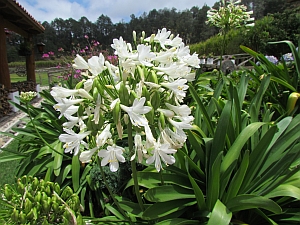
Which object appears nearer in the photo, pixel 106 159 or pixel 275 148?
pixel 106 159

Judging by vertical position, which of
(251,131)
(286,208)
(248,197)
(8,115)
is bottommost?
(8,115)

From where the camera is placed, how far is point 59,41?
53.5 m

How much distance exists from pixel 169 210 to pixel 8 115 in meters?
8.31

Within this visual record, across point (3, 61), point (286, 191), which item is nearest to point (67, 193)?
point (286, 191)

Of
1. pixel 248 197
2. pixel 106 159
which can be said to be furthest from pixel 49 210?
pixel 248 197

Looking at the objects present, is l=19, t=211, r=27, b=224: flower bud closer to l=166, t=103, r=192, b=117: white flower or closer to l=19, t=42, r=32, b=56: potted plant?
l=166, t=103, r=192, b=117: white flower

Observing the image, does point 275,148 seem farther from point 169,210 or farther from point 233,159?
point 169,210

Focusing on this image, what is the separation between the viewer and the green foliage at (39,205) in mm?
1239

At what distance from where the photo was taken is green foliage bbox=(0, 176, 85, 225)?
1.24m

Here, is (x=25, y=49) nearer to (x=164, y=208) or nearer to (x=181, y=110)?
(x=164, y=208)

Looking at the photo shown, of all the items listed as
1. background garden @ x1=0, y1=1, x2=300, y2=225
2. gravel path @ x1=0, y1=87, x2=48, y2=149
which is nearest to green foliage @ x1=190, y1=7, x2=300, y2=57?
gravel path @ x1=0, y1=87, x2=48, y2=149

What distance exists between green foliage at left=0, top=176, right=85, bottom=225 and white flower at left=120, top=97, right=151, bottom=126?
758 millimetres

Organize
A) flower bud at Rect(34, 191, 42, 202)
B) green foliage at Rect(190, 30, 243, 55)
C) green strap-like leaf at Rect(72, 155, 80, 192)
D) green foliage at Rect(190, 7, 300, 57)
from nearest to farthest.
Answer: flower bud at Rect(34, 191, 42, 202) → green strap-like leaf at Rect(72, 155, 80, 192) → green foliage at Rect(190, 7, 300, 57) → green foliage at Rect(190, 30, 243, 55)

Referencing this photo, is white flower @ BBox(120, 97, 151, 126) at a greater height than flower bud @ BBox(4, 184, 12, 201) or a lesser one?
greater
